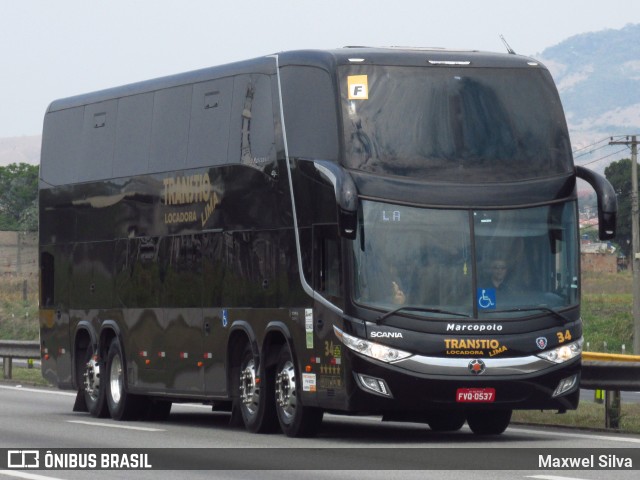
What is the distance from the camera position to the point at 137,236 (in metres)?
22.8

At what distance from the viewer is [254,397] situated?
19.3 m

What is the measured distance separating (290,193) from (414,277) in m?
2.03

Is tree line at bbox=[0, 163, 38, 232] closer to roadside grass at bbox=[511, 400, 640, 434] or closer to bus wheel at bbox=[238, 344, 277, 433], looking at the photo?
roadside grass at bbox=[511, 400, 640, 434]

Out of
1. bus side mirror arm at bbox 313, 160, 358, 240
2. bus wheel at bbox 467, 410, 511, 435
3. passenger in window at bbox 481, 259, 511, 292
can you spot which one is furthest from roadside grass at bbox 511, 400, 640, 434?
bus side mirror arm at bbox 313, 160, 358, 240

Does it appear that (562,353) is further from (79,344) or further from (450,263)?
(79,344)

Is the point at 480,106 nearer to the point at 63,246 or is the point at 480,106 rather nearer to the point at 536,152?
the point at 536,152

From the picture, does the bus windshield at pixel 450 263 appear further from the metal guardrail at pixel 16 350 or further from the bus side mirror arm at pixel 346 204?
the metal guardrail at pixel 16 350

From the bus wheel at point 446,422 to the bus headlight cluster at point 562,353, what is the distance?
217 cm

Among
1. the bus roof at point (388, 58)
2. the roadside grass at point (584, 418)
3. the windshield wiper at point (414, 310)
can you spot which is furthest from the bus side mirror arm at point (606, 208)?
the roadside grass at point (584, 418)

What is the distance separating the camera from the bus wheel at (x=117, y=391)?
23125 mm

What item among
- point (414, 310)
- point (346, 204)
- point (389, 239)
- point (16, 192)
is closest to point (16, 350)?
point (389, 239)

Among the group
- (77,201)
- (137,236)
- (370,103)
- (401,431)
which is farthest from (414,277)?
(77,201)

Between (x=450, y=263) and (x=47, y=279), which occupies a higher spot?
(x=47, y=279)

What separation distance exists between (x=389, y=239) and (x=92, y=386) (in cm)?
826
